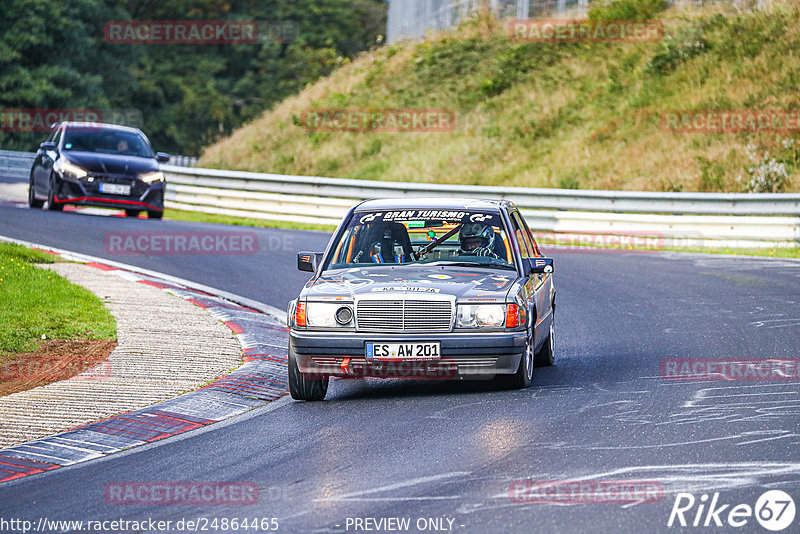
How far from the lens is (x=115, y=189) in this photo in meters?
23.0

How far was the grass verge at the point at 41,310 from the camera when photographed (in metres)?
11.2

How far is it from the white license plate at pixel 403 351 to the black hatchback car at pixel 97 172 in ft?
49.9

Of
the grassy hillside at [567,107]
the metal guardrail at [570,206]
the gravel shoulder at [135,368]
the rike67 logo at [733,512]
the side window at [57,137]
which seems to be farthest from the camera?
the grassy hillside at [567,107]

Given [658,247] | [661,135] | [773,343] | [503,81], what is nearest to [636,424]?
[773,343]

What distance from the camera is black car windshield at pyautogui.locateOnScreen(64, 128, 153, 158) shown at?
23781mm

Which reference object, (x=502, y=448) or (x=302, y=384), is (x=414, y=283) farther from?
(x=502, y=448)

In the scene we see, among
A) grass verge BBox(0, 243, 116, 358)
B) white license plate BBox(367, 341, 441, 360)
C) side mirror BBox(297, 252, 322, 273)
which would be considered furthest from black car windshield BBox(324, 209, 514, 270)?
grass verge BBox(0, 243, 116, 358)

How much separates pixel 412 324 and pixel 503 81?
2807 centimetres

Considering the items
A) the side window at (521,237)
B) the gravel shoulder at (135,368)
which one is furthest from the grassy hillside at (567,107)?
the gravel shoulder at (135,368)

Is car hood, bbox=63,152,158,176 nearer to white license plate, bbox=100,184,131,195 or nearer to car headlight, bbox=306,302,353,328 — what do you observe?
white license plate, bbox=100,184,131,195

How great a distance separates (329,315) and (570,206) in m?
14.7

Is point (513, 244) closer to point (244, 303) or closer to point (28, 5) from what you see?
point (244, 303)

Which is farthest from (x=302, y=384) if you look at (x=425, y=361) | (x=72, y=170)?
(x=72, y=170)

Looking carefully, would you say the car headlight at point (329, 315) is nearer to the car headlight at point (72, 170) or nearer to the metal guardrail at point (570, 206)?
the metal guardrail at point (570, 206)
